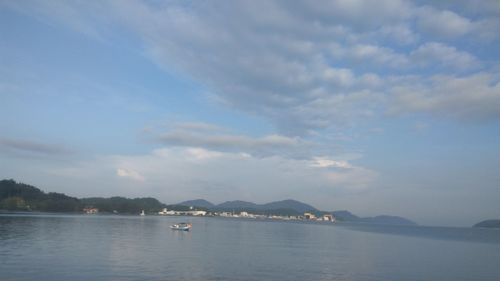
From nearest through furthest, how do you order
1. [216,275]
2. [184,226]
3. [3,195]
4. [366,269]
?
1. [216,275]
2. [366,269]
3. [184,226]
4. [3,195]

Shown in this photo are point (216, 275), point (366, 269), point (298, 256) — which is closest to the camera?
point (216, 275)

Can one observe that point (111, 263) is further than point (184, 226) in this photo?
No

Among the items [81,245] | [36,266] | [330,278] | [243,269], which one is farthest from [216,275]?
[81,245]

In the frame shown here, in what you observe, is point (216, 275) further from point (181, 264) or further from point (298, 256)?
point (298, 256)

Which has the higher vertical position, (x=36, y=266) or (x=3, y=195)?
(x=3, y=195)

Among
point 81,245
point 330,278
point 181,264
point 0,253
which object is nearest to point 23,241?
point 81,245

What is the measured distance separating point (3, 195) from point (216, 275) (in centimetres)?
19584

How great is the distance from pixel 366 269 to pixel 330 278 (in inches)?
317

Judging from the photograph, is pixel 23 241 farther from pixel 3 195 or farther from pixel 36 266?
pixel 3 195

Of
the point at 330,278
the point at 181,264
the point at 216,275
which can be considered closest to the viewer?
the point at 216,275

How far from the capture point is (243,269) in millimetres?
37781

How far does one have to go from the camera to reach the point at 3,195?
7766 inches

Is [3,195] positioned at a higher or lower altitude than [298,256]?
higher

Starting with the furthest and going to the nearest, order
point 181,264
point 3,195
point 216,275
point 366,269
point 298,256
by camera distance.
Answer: point 3,195 → point 298,256 → point 366,269 → point 181,264 → point 216,275
